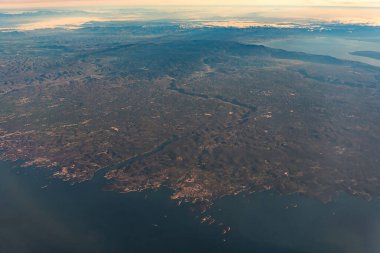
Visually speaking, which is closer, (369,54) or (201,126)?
(201,126)

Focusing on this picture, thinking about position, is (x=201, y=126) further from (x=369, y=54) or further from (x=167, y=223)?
(x=369, y=54)

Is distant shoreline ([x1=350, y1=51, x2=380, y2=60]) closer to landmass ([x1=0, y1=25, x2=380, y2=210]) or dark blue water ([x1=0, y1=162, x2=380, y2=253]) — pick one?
landmass ([x1=0, y1=25, x2=380, y2=210])

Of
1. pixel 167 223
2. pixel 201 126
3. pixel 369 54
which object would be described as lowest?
pixel 167 223

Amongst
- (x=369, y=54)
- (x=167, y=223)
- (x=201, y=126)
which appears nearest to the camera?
(x=167, y=223)

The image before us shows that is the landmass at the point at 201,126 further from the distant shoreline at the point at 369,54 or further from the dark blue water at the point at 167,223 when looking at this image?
the distant shoreline at the point at 369,54

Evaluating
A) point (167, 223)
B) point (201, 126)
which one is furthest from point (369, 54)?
point (167, 223)

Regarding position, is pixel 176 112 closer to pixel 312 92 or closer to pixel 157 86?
pixel 157 86

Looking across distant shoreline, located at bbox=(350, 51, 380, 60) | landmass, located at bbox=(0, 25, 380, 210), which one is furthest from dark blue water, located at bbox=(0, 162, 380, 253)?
distant shoreline, located at bbox=(350, 51, 380, 60)

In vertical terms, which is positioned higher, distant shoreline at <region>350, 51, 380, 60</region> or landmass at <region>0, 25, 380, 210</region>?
distant shoreline at <region>350, 51, 380, 60</region>
